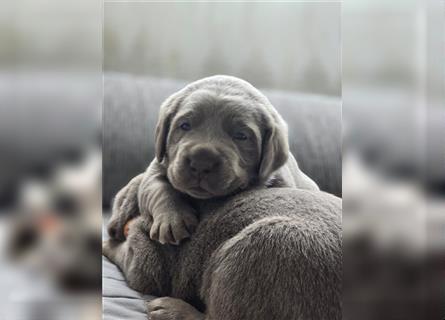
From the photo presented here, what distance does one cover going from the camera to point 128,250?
99cm

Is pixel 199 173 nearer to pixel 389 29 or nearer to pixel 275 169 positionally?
pixel 275 169

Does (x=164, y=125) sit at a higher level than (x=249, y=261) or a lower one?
higher

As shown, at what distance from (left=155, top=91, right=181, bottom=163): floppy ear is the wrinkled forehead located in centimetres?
2

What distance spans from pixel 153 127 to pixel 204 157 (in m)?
0.14

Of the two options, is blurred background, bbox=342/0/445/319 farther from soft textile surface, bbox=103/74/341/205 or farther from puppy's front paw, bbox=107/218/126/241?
puppy's front paw, bbox=107/218/126/241

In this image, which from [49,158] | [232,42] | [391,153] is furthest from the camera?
[232,42]

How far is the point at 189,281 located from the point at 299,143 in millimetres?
352

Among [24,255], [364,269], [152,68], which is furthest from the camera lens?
[152,68]

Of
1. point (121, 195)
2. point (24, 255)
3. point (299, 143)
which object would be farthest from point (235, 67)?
point (24, 255)

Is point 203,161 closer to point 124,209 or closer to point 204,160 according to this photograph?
point 204,160

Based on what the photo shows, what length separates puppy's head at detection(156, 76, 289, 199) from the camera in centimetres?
94

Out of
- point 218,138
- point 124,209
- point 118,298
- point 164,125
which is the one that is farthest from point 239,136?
point 118,298

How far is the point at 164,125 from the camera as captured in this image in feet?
3.24

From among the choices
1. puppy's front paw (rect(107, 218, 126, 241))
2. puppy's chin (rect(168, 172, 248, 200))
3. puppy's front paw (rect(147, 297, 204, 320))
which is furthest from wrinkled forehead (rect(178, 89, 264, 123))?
puppy's front paw (rect(147, 297, 204, 320))
